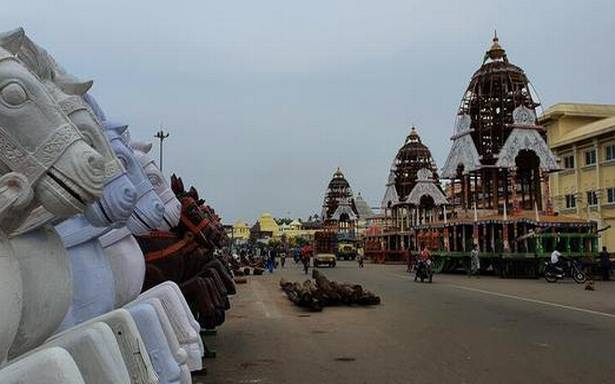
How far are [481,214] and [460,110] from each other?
232 inches

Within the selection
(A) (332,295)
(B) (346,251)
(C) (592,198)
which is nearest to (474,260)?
(A) (332,295)

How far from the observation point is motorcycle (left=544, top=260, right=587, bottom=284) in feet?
76.3

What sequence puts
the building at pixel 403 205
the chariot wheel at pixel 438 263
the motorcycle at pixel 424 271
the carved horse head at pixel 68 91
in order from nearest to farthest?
the carved horse head at pixel 68 91 → the motorcycle at pixel 424 271 → the chariot wheel at pixel 438 263 → the building at pixel 403 205

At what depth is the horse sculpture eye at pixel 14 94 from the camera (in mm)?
2424

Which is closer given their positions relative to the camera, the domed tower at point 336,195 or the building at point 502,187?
the building at point 502,187

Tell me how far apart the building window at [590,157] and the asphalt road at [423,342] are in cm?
2651

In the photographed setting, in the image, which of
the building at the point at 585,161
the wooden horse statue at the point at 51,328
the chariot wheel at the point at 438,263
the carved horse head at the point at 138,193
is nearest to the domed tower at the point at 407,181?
the building at the point at 585,161

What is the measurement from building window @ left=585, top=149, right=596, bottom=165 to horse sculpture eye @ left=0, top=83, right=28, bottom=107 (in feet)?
140

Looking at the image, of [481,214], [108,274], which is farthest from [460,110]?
[108,274]

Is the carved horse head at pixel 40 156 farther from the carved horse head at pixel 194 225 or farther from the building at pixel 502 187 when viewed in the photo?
the building at pixel 502 187

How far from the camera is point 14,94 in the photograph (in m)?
2.43

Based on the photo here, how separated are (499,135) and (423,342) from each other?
2377 centimetres

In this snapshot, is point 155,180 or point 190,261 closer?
point 155,180

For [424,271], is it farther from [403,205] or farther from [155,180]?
[403,205]
